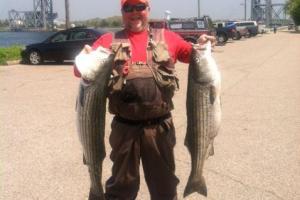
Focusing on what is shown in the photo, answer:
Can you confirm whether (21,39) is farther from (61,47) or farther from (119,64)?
(119,64)

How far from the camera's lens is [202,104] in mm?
3727

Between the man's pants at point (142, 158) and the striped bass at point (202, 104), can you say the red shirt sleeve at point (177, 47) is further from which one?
the man's pants at point (142, 158)

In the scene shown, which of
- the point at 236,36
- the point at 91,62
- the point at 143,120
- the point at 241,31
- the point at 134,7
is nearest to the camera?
the point at 91,62

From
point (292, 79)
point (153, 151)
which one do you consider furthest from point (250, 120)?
point (292, 79)

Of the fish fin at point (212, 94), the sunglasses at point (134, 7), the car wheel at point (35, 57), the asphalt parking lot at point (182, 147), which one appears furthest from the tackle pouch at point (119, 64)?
the car wheel at point (35, 57)

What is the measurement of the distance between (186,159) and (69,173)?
5.02 ft

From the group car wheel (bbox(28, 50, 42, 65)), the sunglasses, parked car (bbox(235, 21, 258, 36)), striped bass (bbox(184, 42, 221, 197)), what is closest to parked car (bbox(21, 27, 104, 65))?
car wheel (bbox(28, 50, 42, 65))

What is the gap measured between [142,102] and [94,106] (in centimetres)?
39

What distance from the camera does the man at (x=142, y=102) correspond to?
3801 mm

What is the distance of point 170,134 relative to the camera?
4.10m

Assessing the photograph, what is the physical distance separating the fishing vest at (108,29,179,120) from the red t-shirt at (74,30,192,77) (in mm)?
39

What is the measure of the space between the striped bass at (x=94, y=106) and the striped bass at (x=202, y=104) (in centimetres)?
61

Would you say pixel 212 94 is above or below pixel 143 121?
above

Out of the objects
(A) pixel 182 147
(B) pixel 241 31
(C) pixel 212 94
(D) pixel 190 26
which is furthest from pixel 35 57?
(B) pixel 241 31
